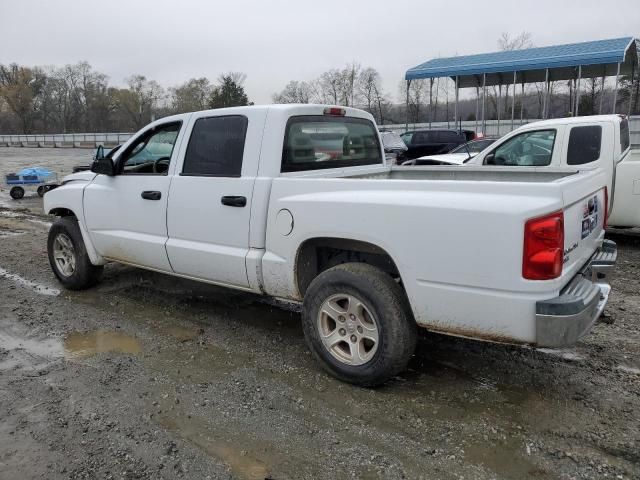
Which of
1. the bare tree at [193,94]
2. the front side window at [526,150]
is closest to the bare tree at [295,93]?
the bare tree at [193,94]

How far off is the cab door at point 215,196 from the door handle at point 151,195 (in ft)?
0.57

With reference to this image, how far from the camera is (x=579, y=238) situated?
11.0ft

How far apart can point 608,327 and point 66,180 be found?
228 inches

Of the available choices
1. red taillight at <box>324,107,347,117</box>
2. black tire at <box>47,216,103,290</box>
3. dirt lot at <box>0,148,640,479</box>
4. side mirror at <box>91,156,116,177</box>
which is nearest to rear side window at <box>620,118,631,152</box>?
dirt lot at <box>0,148,640,479</box>

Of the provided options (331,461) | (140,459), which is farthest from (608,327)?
(140,459)

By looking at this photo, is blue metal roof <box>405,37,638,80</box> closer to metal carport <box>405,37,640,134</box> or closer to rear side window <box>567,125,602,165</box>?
metal carport <box>405,37,640,134</box>

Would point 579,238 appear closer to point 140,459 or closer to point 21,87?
point 140,459

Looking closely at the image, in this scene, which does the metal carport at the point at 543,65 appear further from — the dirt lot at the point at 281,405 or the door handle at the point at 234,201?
the door handle at the point at 234,201

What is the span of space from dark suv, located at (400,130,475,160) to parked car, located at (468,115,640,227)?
11709 millimetres

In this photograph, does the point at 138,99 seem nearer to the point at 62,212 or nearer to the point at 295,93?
the point at 295,93

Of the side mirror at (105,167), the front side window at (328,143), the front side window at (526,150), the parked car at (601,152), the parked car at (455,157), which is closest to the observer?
the front side window at (328,143)

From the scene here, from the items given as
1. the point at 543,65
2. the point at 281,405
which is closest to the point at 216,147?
the point at 281,405

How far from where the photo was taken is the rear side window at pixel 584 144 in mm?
7230

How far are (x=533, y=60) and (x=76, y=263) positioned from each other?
23038mm
